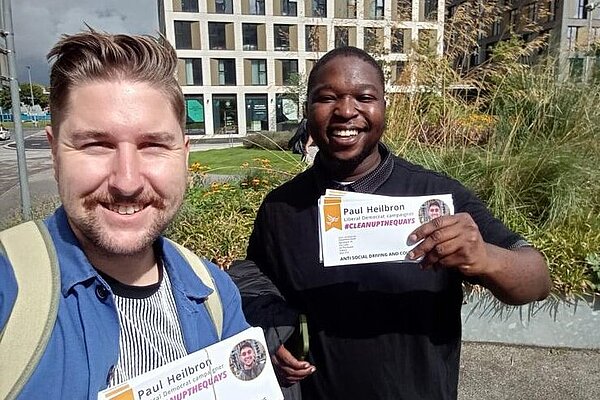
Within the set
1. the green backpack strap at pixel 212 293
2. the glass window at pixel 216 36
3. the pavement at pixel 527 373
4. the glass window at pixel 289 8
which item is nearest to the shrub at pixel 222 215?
the pavement at pixel 527 373

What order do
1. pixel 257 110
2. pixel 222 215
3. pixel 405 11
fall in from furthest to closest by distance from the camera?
pixel 257 110 < pixel 405 11 < pixel 222 215

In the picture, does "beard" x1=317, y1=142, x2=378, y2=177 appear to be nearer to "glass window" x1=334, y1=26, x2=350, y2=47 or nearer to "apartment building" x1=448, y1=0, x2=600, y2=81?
"apartment building" x1=448, y1=0, x2=600, y2=81

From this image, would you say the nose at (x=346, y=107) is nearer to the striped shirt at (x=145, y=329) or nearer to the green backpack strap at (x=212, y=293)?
the green backpack strap at (x=212, y=293)

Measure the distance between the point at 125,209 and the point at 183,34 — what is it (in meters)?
43.8

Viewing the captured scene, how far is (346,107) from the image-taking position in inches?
73.1

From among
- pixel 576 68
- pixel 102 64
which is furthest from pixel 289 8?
pixel 102 64

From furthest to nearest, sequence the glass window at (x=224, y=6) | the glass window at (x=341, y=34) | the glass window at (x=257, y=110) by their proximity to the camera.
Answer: the glass window at (x=257, y=110), the glass window at (x=224, y=6), the glass window at (x=341, y=34)

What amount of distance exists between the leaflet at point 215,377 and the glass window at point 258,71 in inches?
1749

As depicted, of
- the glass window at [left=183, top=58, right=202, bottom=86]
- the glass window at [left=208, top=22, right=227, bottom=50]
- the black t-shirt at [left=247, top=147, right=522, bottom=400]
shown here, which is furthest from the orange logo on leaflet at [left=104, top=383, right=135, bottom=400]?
the glass window at [left=208, top=22, right=227, bottom=50]

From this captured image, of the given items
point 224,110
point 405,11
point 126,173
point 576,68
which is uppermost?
point 405,11

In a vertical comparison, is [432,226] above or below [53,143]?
below

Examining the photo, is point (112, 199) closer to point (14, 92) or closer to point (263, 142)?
point (14, 92)

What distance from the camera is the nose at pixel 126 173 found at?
3.50 feet

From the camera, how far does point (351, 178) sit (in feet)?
6.20
